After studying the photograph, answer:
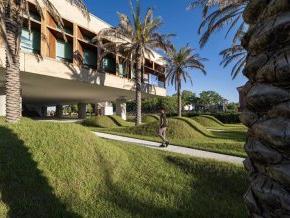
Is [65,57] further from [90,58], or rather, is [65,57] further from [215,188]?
[215,188]

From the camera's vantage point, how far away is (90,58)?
31.0 m

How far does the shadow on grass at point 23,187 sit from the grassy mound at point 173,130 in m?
11.0

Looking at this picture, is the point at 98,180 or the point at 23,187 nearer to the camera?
the point at 23,187

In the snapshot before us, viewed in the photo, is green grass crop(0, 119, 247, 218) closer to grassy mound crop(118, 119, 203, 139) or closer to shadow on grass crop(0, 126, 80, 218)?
shadow on grass crop(0, 126, 80, 218)

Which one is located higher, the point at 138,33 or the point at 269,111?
the point at 138,33

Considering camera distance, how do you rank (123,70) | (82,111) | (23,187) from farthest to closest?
(82,111) → (123,70) → (23,187)

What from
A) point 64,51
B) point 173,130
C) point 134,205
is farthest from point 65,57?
point 134,205

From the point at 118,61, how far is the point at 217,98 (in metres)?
107

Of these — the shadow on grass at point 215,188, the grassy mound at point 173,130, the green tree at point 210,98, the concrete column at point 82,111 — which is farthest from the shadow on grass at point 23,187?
the green tree at point 210,98

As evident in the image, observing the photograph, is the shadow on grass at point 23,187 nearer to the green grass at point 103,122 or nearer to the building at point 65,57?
the building at point 65,57

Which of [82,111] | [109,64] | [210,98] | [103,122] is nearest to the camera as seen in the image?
[103,122]

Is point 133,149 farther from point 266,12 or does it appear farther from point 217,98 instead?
point 217,98

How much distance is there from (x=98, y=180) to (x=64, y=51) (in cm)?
1927

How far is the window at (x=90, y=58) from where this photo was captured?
30.2 m
